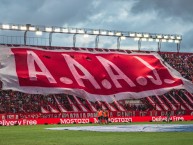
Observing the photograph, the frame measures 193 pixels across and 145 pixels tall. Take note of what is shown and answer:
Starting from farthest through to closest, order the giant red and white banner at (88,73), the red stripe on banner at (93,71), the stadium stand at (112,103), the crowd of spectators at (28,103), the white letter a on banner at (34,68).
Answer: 1. the red stripe on banner at (93,71)
2. the white letter a on banner at (34,68)
3. the giant red and white banner at (88,73)
4. the stadium stand at (112,103)
5. the crowd of spectators at (28,103)

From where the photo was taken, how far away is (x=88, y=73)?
7669cm

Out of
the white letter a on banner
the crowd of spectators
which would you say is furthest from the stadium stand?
the white letter a on banner

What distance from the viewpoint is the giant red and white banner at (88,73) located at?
2790 inches

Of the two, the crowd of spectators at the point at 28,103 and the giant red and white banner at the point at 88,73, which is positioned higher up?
the giant red and white banner at the point at 88,73

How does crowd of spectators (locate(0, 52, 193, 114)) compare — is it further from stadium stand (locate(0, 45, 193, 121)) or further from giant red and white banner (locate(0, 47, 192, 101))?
giant red and white banner (locate(0, 47, 192, 101))

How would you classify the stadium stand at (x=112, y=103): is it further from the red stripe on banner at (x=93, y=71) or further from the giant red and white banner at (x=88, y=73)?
the red stripe on banner at (x=93, y=71)

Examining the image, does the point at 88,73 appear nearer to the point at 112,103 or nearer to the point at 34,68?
the point at 112,103

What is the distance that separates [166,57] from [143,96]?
1327 centimetres

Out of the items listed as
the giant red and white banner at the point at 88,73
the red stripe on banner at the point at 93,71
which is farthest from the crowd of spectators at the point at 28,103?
the red stripe on banner at the point at 93,71

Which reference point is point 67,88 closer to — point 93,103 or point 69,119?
point 93,103

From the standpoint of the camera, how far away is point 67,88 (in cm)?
7212

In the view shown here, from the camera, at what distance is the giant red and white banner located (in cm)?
7088

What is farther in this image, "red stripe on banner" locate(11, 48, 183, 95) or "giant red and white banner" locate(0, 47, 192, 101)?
"red stripe on banner" locate(11, 48, 183, 95)

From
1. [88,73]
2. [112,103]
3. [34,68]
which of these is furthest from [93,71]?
[34,68]
